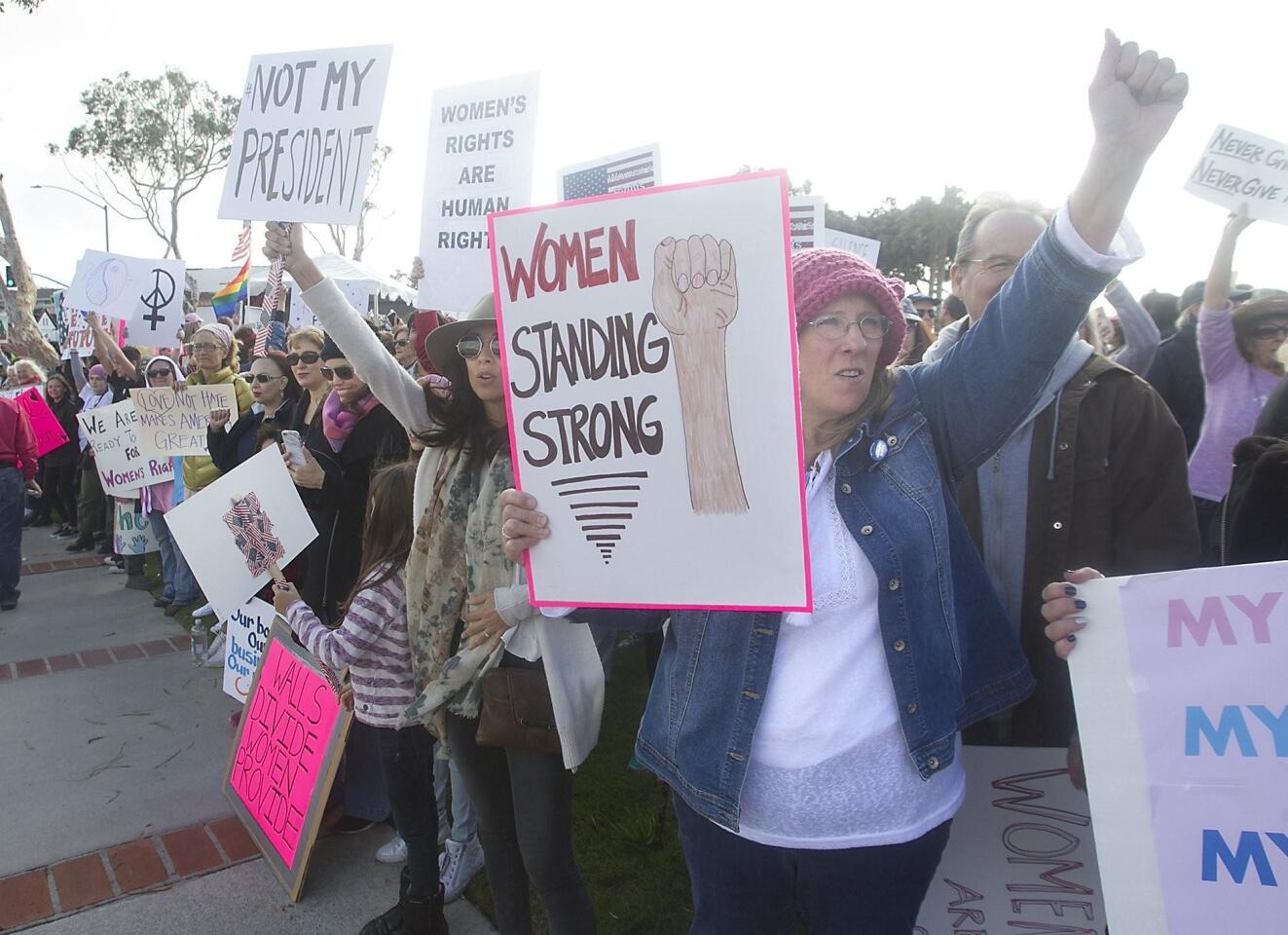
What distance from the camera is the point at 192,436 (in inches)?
206

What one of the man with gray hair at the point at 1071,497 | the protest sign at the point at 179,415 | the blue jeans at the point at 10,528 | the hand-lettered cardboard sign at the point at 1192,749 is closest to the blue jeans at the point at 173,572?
the blue jeans at the point at 10,528

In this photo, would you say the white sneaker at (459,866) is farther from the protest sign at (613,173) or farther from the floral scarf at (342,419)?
the protest sign at (613,173)

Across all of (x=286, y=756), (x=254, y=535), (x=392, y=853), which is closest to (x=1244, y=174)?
(x=254, y=535)

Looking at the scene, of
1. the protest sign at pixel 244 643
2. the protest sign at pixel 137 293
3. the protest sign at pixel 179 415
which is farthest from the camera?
the protest sign at pixel 137 293

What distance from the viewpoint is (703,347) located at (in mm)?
1314

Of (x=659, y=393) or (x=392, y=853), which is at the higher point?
(x=659, y=393)

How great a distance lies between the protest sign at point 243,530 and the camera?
3.07 meters

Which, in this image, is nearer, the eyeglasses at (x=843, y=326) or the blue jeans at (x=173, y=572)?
the eyeglasses at (x=843, y=326)

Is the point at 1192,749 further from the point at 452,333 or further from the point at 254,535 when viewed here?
the point at 254,535

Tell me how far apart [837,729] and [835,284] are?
2.36 ft

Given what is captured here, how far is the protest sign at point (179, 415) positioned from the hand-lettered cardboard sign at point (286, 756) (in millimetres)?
2195

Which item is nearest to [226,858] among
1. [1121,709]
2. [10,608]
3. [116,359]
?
[1121,709]

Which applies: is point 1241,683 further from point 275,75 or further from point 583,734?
point 275,75

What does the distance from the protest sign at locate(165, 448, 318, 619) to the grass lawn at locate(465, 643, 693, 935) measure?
133cm
